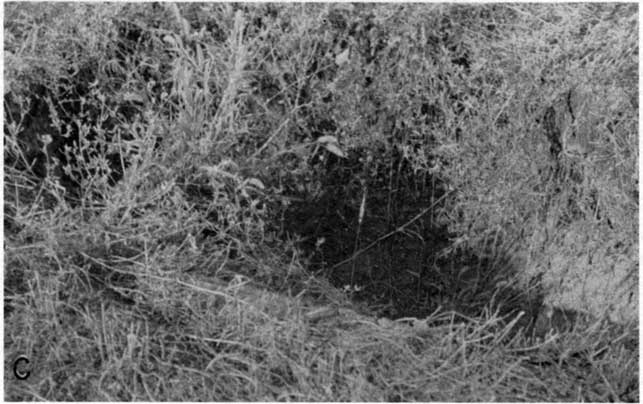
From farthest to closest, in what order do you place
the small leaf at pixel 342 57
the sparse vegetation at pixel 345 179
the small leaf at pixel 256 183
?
the small leaf at pixel 342 57 < the small leaf at pixel 256 183 < the sparse vegetation at pixel 345 179

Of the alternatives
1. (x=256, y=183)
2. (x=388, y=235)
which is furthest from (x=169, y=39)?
(x=388, y=235)

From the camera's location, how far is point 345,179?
3.42 metres

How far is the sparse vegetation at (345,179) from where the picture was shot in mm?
3094

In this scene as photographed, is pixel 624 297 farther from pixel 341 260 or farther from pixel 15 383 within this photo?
pixel 15 383

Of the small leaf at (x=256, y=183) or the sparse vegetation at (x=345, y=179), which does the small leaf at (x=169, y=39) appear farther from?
the small leaf at (x=256, y=183)

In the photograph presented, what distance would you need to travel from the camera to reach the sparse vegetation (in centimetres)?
309

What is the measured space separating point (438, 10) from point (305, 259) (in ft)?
3.24

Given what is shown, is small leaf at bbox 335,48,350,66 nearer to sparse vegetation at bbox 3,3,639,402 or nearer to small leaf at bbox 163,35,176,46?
sparse vegetation at bbox 3,3,639,402

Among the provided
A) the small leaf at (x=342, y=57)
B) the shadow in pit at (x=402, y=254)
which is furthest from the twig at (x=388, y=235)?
the small leaf at (x=342, y=57)

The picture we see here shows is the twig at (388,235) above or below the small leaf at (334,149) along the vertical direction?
below

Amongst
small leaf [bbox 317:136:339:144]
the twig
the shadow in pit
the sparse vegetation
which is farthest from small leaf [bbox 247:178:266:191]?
the twig

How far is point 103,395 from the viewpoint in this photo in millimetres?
2889

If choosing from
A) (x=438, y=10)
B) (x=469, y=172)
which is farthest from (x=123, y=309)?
(x=438, y=10)

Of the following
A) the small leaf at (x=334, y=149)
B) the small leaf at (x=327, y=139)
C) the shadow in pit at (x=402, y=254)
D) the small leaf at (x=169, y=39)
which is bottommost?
the shadow in pit at (x=402, y=254)
